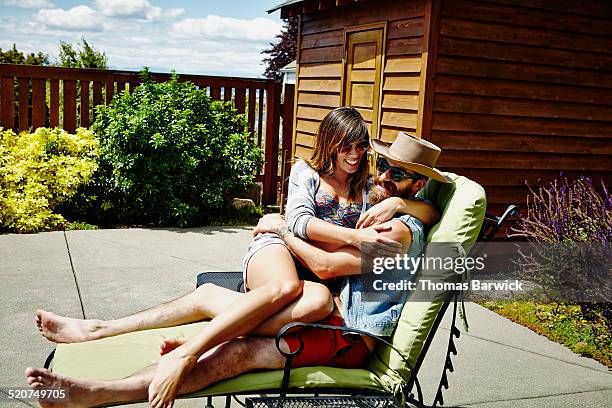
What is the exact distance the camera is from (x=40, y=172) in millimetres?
8289

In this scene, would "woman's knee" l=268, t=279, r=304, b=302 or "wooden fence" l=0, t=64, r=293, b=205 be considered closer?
"woman's knee" l=268, t=279, r=304, b=302

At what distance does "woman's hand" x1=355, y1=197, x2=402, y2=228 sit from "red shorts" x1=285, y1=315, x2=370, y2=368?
0.45m

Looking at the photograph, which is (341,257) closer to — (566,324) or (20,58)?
(566,324)

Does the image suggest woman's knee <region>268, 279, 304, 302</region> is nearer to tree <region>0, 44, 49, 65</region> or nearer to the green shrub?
the green shrub

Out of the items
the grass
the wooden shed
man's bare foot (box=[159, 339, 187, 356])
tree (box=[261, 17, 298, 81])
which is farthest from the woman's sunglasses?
tree (box=[261, 17, 298, 81])

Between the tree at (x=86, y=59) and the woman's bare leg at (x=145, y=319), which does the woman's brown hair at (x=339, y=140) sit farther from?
the tree at (x=86, y=59)

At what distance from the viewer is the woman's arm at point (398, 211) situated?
9.93 ft

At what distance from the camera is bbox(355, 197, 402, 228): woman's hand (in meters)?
3.02

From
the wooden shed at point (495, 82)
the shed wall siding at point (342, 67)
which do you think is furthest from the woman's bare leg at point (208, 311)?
the shed wall siding at point (342, 67)

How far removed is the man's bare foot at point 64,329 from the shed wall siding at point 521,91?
14.3ft

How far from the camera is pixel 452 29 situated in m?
6.59

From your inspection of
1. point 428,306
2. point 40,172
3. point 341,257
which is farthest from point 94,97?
point 428,306

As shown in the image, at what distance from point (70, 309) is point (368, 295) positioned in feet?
9.92

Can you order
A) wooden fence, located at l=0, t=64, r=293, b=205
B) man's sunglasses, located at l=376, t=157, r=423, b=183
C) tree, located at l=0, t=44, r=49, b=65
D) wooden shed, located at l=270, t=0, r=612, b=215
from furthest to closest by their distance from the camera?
tree, located at l=0, t=44, r=49, b=65
wooden fence, located at l=0, t=64, r=293, b=205
wooden shed, located at l=270, t=0, r=612, b=215
man's sunglasses, located at l=376, t=157, r=423, b=183
